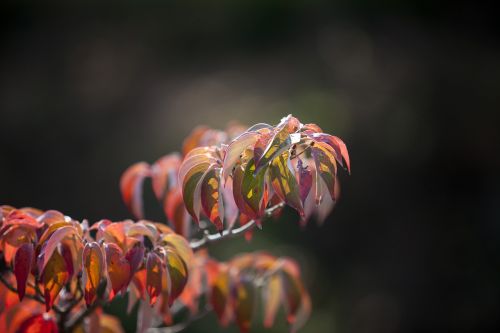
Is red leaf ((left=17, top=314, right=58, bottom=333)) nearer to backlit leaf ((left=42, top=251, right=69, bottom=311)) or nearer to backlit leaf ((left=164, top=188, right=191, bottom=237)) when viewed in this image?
backlit leaf ((left=42, top=251, right=69, bottom=311))

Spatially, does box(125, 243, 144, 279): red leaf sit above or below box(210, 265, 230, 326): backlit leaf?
above

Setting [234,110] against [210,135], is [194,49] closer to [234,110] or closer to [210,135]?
[234,110]

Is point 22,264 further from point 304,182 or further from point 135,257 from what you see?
point 304,182

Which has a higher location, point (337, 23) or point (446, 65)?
point (337, 23)

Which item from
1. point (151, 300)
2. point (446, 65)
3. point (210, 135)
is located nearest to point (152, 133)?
point (446, 65)

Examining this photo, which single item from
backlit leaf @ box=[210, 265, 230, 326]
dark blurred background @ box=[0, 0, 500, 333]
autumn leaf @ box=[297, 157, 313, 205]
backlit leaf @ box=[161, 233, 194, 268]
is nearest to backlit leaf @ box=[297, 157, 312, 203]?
autumn leaf @ box=[297, 157, 313, 205]

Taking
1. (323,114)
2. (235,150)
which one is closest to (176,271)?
(235,150)
